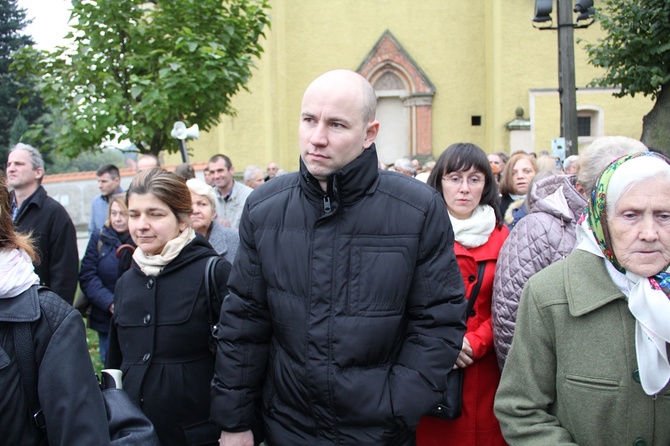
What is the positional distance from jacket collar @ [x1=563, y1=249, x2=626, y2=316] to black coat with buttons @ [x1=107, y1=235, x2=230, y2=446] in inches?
63.9

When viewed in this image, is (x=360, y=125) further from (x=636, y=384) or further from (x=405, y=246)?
(x=636, y=384)

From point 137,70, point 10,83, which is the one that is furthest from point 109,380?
point 10,83

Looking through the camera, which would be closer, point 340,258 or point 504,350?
point 340,258

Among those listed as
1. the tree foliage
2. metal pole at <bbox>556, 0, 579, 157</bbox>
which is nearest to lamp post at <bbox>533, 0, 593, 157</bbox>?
metal pole at <bbox>556, 0, 579, 157</bbox>

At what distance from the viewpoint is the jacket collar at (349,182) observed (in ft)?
7.75

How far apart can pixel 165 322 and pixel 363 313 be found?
3.74 feet

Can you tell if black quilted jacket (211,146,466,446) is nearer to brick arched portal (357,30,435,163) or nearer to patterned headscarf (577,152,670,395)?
patterned headscarf (577,152,670,395)

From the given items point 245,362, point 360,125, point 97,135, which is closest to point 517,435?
point 245,362

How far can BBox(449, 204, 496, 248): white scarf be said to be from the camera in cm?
325

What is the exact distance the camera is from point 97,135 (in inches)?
368

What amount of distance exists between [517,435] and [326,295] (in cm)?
84

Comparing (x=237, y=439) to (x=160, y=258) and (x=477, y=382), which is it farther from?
(x=477, y=382)

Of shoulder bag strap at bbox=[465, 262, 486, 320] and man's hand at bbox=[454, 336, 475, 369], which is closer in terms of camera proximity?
man's hand at bbox=[454, 336, 475, 369]

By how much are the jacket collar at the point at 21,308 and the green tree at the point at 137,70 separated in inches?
284
